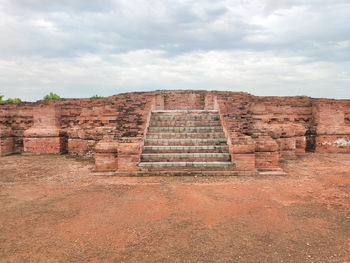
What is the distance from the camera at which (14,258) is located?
242 cm

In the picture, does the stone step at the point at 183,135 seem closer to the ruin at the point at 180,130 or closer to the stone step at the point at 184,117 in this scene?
the ruin at the point at 180,130

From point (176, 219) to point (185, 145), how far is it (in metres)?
3.51

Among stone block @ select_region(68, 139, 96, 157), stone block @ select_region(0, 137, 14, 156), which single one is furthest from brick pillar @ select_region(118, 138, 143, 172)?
stone block @ select_region(0, 137, 14, 156)

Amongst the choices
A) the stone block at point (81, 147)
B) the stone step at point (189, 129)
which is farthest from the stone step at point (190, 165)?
the stone block at point (81, 147)

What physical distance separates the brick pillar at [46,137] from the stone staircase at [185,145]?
14.7 ft

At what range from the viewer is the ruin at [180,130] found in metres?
5.83

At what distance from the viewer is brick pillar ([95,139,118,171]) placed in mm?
6020

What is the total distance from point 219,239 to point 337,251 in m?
1.31

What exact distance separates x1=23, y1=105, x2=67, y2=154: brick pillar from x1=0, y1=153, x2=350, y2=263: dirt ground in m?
3.95

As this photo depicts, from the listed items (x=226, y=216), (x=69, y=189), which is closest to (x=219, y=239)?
(x=226, y=216)

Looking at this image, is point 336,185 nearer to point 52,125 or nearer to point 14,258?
point 14,258

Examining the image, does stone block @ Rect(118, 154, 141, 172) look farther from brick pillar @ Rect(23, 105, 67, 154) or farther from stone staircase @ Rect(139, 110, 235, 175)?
brick pillar @ Rect(23, 105, 67, 154)

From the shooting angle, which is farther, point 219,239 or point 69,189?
point 69,189

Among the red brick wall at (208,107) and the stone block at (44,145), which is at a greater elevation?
the red brick wall at (208,107)
